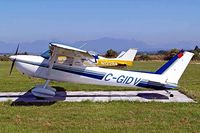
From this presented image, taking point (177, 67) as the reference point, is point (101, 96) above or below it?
below

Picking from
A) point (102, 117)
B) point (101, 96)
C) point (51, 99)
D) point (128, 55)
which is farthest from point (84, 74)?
point (128, 55)

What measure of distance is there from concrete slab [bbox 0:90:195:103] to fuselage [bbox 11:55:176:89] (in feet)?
1.94

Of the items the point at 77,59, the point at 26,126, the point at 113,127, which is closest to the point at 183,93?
the point at 77,59

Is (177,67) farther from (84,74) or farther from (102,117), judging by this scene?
(102,117)

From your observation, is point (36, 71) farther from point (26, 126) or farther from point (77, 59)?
point (26, 126)

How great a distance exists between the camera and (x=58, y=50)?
13695 millimetres

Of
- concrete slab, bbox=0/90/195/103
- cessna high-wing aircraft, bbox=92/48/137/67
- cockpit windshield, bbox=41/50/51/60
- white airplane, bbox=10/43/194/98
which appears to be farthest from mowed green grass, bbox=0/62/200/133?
cessna high-wing aircraft, bbox=92/48/137/67

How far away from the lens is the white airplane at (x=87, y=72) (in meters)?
13.9

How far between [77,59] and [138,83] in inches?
106

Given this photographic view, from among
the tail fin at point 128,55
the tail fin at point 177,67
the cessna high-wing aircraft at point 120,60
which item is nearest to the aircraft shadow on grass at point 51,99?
the tail fin at point 177,67

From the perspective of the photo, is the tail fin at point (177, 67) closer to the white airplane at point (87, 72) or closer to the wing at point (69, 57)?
the white airplane at point (87, 72)

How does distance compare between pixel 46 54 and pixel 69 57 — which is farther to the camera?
pixel 46 54

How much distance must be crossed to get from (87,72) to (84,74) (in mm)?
154

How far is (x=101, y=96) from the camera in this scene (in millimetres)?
14789
